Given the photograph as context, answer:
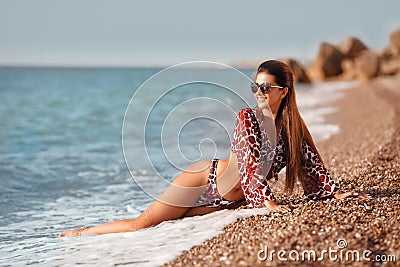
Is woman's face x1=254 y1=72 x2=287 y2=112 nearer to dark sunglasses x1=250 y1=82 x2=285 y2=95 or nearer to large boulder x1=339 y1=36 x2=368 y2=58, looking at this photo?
dark sunglasses x1=250 y1=82 x2=285 y2=95

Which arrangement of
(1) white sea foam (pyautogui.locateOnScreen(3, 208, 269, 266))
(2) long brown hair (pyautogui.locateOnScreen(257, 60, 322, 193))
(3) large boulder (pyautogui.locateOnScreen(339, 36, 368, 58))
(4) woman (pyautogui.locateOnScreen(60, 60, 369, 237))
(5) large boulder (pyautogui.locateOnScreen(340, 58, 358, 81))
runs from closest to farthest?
1. (1) white sea foam (pyautogui.locateOnScreen(3, 208, 269, 266))
2. (4) woman (pyautogui.locateOnScreen(60, 60, 369, 237))
3. (2) long brown hair (pyautogui.locateOnScreen(257, 60, 322, 193))
4. (5) large boulder (pyautogui.locateOnScreen(340, 58, 358, 81))
5. (3) large boulder (pyautogui.locateOnScreen(339, 36, 368, 58))

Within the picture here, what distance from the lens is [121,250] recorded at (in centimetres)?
493

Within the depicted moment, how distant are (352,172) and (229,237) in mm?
3027

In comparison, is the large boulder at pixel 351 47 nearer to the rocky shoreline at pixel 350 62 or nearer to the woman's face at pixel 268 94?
the rocky shoreline at pixel 350 62

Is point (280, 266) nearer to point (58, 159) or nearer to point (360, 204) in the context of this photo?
point (360, 204)

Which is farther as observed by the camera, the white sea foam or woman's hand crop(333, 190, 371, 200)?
woman's hand crop(333, 190, 371, 200)

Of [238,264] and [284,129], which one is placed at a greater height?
[284,129]

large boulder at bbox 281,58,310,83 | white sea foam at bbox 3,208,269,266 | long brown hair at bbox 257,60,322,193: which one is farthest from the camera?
large boulder at bbox 281,58,310,83

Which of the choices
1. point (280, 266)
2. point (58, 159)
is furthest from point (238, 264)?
point (58, 159)

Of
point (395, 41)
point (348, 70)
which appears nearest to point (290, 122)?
point (348, 70)

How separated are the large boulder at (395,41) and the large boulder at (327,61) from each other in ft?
13.5

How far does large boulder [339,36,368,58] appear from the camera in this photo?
1981 inches

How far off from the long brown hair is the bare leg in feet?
2.63

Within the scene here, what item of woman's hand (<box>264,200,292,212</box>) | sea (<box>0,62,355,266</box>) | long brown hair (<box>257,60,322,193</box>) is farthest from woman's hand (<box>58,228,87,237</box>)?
long brown hair (<box>257,60,322,193</box>)
